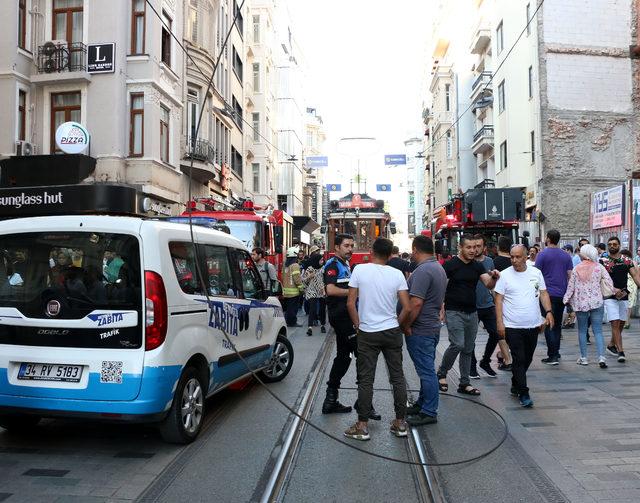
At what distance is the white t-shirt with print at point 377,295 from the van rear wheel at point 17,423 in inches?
124

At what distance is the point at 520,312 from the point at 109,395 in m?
4.46

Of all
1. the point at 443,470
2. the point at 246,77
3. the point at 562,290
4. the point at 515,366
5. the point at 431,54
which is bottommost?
the point at 443,470

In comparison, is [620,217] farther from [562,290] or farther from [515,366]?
[515,366]

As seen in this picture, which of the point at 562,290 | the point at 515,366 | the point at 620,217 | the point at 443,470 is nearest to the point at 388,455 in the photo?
the point at 443,470

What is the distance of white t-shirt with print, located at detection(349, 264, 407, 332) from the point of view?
18.8 feet

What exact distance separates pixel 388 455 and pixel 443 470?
55 cm

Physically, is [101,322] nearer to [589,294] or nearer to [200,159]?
[589,294]

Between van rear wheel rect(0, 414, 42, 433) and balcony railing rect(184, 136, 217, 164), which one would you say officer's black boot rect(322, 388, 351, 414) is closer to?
van rear wheel rect(0, 414, 42, 433)

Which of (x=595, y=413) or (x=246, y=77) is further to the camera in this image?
(x=246, y=77)

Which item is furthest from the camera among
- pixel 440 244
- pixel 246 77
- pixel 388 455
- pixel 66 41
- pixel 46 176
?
pixel 246 77

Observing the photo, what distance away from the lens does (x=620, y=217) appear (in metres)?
16.8

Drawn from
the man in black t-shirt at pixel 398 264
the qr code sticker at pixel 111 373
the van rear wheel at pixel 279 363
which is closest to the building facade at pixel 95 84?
the man in black t-shirt at pixel 398 264

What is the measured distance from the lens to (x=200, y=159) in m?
24.2

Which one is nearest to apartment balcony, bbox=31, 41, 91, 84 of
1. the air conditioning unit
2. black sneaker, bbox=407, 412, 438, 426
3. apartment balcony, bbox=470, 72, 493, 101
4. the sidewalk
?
the air conditioning unit
